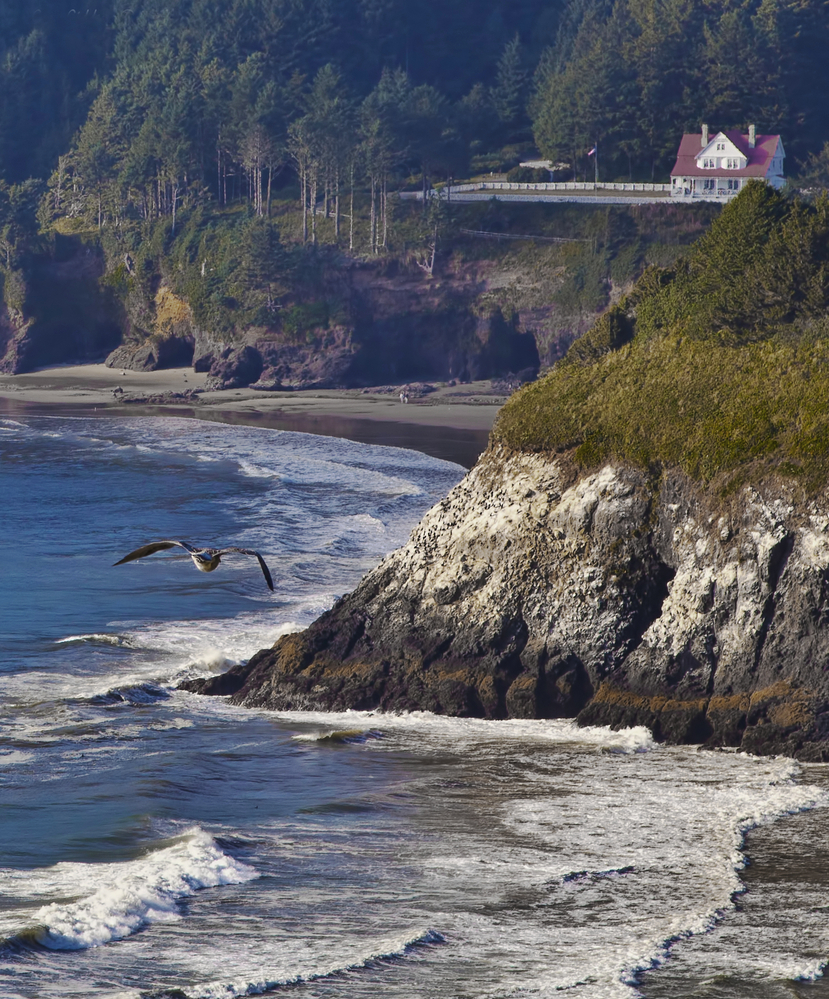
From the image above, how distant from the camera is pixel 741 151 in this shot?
9450 centimetres

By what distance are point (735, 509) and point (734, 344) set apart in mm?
13939

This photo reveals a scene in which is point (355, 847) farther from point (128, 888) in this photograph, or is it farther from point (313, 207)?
point (313, 207)

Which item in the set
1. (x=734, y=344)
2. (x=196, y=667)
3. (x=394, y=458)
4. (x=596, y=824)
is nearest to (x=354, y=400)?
(x=394, y=458)

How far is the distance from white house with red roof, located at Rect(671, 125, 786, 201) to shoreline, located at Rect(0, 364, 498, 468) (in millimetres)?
24138

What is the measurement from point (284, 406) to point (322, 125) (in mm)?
28387

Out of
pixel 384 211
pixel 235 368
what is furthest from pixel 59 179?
pixel 235 368

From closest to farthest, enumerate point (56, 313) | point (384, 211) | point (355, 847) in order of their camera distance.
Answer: point (355, 847) < point (384, 211) < point (56, 313)

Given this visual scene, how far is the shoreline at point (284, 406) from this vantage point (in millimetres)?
66750

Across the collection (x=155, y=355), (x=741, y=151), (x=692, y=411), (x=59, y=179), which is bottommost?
(x=692, y=411)

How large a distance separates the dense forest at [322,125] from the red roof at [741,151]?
11.3ft

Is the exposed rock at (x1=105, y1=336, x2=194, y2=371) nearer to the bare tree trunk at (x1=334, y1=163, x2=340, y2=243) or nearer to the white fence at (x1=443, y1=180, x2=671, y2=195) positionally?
the bare tree trunk at (x1=334, y1=163, x2=340, y2=243)

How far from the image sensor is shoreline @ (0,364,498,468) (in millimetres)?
66750

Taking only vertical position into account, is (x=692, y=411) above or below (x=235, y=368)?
above

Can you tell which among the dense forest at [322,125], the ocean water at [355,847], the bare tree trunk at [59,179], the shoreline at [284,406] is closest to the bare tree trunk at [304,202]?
the dense forest at [322,125]
